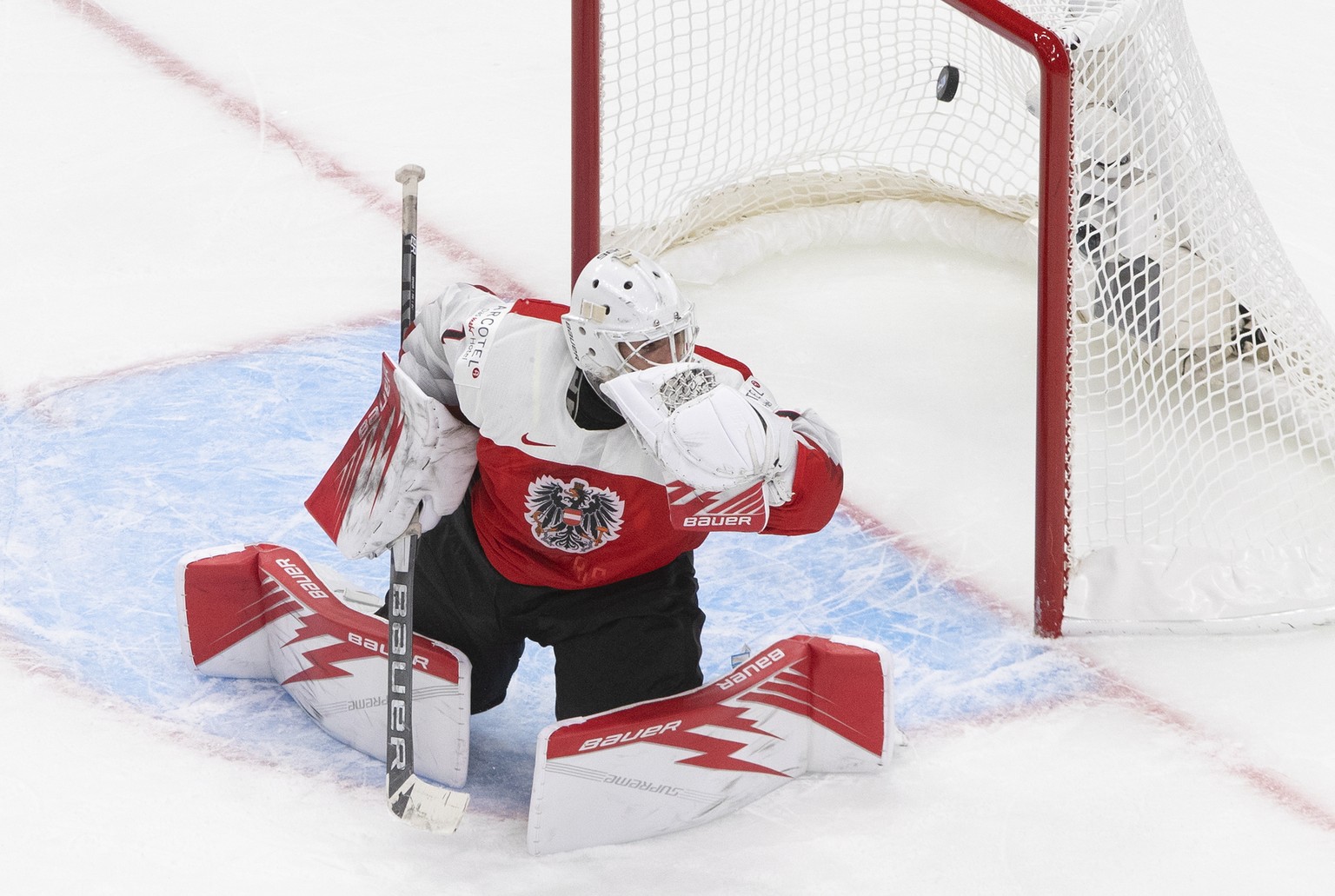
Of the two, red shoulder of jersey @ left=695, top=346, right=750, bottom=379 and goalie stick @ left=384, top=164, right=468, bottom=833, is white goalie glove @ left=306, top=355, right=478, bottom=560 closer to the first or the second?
goalie stick @ left=384, top=164, right=468, bottom=833

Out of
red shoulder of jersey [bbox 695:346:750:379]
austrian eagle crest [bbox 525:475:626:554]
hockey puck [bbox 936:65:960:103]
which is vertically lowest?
austrian eagle crest [bbox 525:475:626:554]

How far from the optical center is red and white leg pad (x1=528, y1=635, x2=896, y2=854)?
263 centimetres

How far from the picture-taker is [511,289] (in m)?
4.38

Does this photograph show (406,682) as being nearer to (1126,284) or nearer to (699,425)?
(699,425)

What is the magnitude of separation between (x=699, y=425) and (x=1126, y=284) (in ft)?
4.44

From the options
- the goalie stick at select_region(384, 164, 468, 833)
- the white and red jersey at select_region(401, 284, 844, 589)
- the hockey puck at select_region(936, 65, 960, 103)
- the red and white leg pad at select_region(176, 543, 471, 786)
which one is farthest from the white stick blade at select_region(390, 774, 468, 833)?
the hockey puck at select_region(936, 65, 960, 103)

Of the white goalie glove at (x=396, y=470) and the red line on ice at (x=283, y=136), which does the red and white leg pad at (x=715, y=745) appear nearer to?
the white goalie glove at (x=396, y=470)

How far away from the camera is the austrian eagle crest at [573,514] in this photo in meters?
2.60

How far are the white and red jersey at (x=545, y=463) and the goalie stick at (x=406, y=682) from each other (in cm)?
12

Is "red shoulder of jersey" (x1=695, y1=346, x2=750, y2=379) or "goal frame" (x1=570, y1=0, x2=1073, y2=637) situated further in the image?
"goal frame" (x1=570, y1=0, x2=1073, y2=637)

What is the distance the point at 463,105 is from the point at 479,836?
314cm

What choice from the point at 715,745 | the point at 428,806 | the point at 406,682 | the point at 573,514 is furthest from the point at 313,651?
the point at 715,745

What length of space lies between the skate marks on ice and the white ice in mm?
66

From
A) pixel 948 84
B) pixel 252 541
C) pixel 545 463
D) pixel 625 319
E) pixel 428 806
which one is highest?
pixel 948 84
